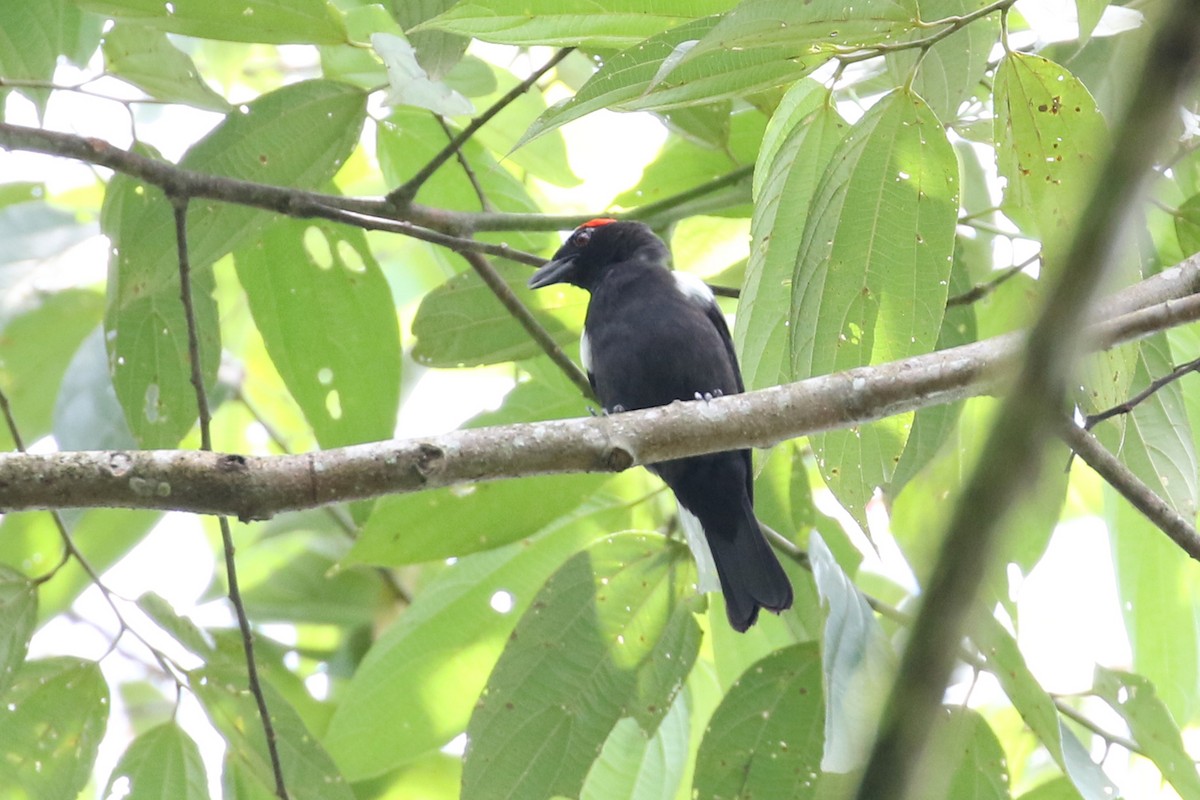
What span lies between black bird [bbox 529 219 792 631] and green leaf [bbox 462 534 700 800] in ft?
0.64

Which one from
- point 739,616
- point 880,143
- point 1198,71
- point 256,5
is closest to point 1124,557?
point 739,616

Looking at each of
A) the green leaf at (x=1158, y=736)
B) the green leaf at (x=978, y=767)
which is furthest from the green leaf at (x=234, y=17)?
the green leaf at (x=1158, y=736)

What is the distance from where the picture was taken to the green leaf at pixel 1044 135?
2377 millimetres

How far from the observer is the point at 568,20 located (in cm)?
243

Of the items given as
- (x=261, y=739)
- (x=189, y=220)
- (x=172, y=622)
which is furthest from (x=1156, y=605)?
(x=189, y=220)

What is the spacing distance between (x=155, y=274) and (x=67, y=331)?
135 centimetres

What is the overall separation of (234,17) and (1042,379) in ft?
8.87

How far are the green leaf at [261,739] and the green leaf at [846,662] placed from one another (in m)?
1.26

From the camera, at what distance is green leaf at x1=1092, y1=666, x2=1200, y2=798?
2840 millimetres

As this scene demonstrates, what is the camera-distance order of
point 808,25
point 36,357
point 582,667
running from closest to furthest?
point 808,25 < point 582,667 < point 36,357

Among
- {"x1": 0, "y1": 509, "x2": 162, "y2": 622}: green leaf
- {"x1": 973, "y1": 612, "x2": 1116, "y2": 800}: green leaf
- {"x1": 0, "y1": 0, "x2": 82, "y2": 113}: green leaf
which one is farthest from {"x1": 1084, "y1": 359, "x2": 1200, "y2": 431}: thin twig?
{"x1": 0, "y1": 509, "x2": 162, "y2": 622}: green leaf

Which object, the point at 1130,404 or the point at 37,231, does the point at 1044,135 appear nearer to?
the point at 1130,404

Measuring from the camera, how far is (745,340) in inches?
106

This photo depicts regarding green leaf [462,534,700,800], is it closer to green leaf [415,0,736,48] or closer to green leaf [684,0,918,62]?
green leaf [415,0,736,48]
